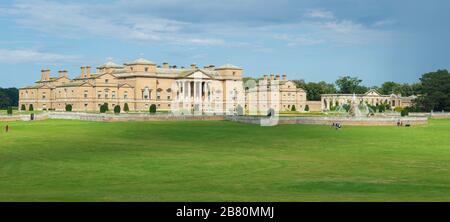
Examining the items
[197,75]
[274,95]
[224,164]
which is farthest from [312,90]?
[224,164]

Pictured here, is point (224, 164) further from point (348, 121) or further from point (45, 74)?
point (45, 74)

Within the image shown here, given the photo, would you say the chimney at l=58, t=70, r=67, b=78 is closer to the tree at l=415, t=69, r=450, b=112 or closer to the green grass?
the green grass

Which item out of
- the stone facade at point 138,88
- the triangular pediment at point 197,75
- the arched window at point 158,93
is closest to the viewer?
the stone facade at point 138,88

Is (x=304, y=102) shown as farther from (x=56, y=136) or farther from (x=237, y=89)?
(x=56, y=136)

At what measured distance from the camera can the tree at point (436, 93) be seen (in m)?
117

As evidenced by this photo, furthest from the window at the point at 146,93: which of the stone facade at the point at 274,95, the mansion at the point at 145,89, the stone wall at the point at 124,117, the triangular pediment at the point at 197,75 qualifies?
the stone wall at the point at 124,117

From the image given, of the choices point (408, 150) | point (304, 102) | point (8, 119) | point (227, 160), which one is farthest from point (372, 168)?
point (304, 102)

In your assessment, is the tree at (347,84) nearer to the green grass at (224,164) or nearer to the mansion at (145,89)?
the mansion at (145,89)

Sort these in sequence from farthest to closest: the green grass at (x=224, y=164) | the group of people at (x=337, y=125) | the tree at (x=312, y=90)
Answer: the tree at (x=312, y=90) → the group of people at (x=337, y=125) → the green grass at (x=224, y=164)

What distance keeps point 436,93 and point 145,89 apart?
52083 millimetres

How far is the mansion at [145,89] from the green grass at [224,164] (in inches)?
2071

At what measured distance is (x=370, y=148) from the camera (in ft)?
157

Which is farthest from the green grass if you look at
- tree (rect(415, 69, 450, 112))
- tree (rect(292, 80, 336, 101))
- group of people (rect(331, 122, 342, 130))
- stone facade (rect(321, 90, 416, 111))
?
tree (rect(292, 80, 336, 101))

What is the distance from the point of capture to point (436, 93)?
117m
